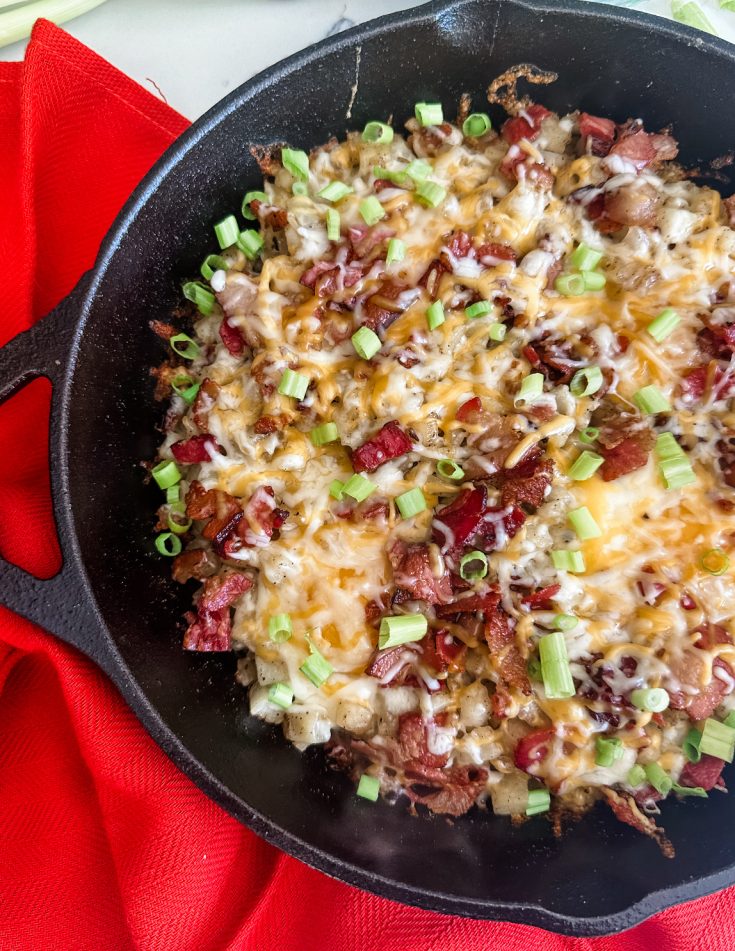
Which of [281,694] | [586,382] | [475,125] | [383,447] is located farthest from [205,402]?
[475,125]

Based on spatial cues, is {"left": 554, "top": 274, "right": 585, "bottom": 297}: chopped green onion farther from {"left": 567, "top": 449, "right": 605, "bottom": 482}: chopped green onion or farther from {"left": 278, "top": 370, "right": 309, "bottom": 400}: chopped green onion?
{"left": 278, "top": 370, "right": 309, "bottom": 400}: chopped green onion

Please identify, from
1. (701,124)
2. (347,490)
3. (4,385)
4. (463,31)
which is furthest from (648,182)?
(4,385)

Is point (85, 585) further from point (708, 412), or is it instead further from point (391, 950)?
point (708, 412)

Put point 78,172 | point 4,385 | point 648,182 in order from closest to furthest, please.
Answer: point 4,385 < point 648,182 < point 78,172

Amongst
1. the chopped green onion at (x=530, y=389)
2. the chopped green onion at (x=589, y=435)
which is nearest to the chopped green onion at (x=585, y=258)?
the chopped green onion at (x=530, y=389)

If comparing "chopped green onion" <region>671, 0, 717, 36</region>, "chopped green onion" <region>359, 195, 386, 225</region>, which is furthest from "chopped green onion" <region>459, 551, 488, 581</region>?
"chopped green onion" <region>671, 0, 717, 36</region>
